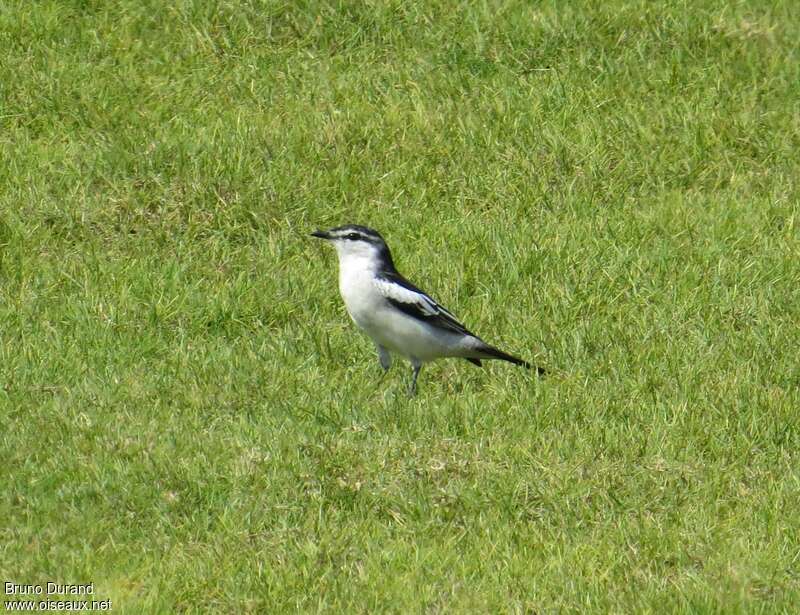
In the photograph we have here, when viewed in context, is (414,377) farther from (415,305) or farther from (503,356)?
(503,356)

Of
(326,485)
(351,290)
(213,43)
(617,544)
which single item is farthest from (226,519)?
(213,43)

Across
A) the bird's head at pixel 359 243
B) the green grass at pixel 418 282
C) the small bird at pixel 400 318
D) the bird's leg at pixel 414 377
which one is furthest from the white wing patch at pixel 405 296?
the green grass at pixel 418 282

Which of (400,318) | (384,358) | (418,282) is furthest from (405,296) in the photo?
(418,282)

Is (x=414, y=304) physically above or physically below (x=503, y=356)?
above

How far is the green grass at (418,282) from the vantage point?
6867 millimetres

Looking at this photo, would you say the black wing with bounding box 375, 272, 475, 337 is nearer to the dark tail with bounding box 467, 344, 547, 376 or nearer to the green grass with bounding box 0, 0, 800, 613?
the dark tail with bounding box 467, 344, 547, 376

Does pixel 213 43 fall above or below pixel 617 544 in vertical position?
above

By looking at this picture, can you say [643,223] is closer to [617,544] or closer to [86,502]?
[617,544]

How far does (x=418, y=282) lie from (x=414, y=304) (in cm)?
143

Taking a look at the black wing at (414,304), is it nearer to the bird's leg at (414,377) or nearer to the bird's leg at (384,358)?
the bird's leg at (414,377)

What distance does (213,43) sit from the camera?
13.7 m

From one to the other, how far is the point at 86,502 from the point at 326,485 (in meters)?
1.23

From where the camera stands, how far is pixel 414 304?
9.20m

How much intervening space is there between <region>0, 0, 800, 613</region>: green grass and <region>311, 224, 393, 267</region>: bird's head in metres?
0.66
